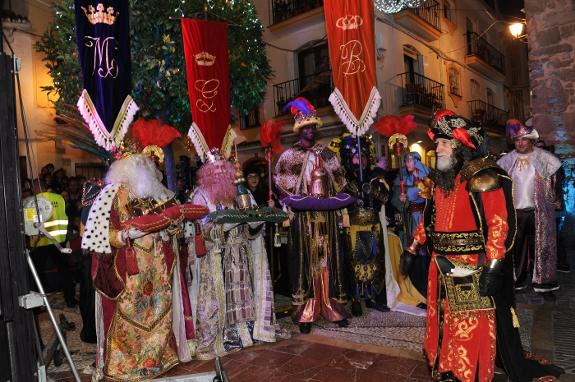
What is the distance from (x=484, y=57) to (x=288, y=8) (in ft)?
42.1

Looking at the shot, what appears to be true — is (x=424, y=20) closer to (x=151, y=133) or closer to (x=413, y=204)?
(x=413, y=204)

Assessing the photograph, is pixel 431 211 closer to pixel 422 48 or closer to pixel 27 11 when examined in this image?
pixel 27 11

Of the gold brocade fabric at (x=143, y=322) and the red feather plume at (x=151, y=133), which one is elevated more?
the red feather plume at (x=151, y=133)

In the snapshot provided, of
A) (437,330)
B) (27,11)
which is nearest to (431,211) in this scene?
(437,330)

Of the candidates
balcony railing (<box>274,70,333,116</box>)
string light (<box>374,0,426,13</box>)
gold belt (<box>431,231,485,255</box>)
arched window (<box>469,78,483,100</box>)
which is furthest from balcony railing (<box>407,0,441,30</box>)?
gold belt (<box>431,231,485,255</box>)

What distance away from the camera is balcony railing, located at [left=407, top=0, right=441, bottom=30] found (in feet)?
65.4

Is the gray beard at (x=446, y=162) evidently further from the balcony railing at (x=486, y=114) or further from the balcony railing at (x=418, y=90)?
the balcony railing at (x=486, y=114)

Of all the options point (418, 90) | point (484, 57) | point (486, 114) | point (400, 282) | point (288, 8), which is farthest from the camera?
point (484, 57)

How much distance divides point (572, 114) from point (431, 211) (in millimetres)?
7757

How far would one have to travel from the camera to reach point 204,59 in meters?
6.28

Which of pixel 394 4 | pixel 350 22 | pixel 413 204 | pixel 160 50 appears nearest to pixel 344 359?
pixel 413 204

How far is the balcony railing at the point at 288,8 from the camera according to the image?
18.2 metres

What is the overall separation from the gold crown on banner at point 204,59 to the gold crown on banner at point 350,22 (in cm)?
180

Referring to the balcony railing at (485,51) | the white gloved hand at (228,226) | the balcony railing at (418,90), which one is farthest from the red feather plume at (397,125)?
the balcony railing at (485,51)
